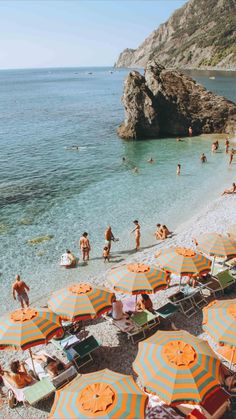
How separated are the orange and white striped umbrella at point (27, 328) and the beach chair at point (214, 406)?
4076mm

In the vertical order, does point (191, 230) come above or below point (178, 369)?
below

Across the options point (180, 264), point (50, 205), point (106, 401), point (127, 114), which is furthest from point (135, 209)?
point (127, 114)

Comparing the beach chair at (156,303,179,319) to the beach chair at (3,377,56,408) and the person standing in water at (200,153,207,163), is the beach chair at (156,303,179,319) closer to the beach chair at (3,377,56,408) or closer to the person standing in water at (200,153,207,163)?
the beach chair at (3,377,56,408)

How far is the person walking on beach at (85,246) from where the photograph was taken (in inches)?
723

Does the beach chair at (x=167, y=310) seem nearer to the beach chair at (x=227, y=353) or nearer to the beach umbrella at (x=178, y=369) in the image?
the beach chair at (x=227, y=353)

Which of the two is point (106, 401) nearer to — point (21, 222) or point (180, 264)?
point (180, 264)

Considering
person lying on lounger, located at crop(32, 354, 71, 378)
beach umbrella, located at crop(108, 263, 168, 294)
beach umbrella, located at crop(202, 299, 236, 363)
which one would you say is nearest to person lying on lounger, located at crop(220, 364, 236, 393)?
beach umbrella, located at crop(202, 299, 236, 363)

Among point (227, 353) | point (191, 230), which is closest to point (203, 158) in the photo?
point (191, 230)

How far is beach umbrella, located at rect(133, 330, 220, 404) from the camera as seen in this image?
7.43m

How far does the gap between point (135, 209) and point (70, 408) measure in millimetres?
19190

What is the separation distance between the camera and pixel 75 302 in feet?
35.8

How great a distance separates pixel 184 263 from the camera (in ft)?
42.4

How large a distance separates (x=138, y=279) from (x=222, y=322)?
3478mm

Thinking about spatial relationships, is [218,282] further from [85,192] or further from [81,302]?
[85,192]
